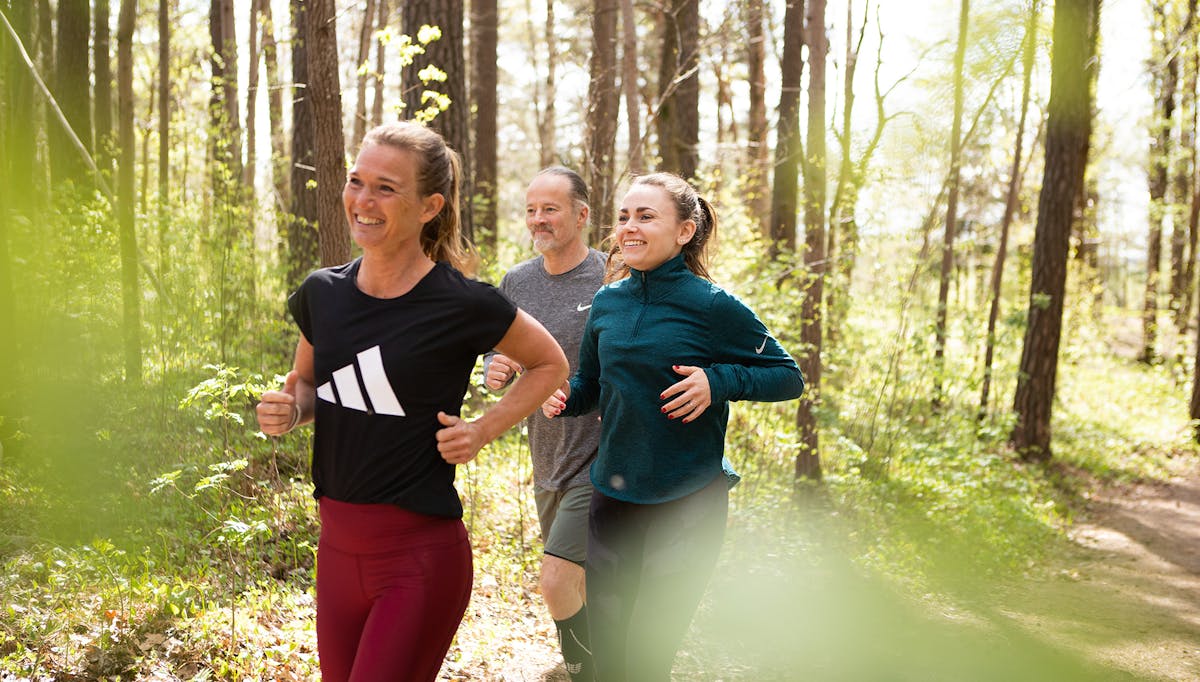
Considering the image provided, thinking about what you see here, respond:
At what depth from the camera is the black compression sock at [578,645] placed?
4094 mm

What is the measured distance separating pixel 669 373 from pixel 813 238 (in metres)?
5.83

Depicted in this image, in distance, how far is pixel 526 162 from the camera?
38.1m

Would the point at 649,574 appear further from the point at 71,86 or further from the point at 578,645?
the point at 71,86

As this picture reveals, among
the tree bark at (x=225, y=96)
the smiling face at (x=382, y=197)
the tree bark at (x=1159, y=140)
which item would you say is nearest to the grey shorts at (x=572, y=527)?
the smiling face at (x=382, y=197)

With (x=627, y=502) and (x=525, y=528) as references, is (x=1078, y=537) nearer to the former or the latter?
(x=525, y=528)

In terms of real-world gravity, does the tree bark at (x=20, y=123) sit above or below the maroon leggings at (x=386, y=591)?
above

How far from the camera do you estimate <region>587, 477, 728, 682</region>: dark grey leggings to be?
131 inches

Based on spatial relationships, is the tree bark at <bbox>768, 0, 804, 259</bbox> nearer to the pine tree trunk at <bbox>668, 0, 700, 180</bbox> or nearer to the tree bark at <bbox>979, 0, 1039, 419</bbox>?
the pine tree trunk at <bbox>668, 0, 700, 180</bbox>

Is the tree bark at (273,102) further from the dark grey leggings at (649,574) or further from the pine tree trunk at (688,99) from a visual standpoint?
the dark grey leggings at (649,574)

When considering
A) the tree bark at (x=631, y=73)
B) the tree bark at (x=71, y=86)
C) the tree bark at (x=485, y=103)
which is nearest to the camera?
the tree bark at (x=631, y=73)

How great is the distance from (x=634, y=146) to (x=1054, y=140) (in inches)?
248

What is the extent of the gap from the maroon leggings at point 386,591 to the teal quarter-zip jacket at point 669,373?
95 centimetres

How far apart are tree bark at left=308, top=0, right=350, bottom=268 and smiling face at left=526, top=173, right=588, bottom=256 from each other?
2.03 metres

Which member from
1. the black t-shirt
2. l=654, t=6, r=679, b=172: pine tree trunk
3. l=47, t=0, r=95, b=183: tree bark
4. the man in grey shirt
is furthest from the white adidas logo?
l=654, t=6, r=679, b=172: pine tree trunk
